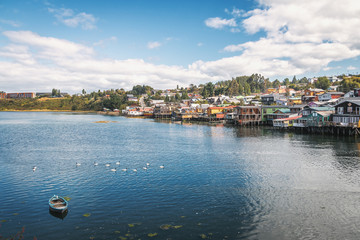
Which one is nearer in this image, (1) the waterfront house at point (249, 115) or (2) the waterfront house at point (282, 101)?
(1) the waterfront house at point (249, 115)

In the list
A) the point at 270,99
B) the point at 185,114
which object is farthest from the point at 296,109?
the point at 185,114

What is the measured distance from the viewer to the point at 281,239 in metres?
18.0

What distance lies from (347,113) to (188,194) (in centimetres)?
6022

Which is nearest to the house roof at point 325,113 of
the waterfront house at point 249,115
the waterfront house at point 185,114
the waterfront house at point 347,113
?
the waterfront house at point 347,113

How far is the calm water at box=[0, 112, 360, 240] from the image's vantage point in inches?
758

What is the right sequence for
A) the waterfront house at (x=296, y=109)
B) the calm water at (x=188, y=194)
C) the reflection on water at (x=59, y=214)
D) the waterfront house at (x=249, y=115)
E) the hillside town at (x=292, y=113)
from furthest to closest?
the waterfront house at (x=249, y=115) → the waterfront house at (x=296, y=109) → the hillside town at (x=292, y=113) → the reflection on water at (x=59, y=214) → the calm water at (x=188, y=194)

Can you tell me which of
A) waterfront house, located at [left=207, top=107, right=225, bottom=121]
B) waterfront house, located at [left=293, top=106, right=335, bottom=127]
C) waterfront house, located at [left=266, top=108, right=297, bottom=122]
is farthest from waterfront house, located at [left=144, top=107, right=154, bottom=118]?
waterfront house, located at [left=293, top=106, right=335, bottom=127]

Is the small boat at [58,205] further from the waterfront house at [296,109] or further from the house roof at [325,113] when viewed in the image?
the waterfront house at [296,109]

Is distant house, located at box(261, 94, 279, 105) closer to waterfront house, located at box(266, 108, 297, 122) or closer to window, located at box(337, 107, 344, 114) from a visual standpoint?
waterfront house, located at box(266, 108, 297, 122)

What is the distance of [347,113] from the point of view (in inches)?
2618

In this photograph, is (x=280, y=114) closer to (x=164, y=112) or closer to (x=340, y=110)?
(x=340, y=110)

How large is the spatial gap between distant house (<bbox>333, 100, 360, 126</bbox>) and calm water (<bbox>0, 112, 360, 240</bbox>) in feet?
70.7

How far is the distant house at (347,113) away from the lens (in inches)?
2496

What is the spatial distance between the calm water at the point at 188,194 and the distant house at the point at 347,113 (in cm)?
2155
